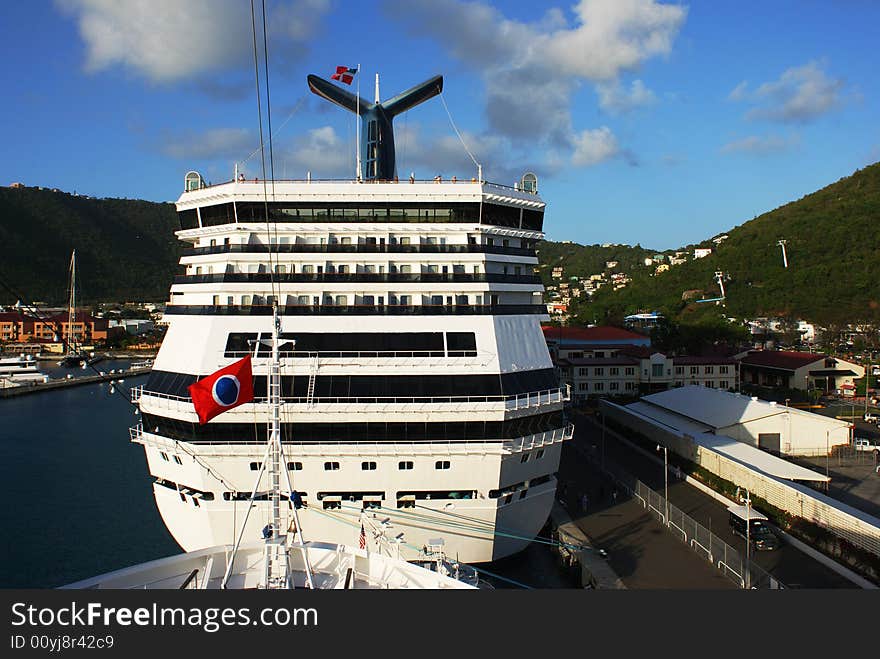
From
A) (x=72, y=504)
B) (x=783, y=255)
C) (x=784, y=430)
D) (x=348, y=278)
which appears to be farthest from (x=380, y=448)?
(x=783, y=255)

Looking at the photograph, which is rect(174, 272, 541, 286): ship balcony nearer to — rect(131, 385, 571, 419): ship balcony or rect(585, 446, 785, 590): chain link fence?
rect(131, 385, 571, 419): ship balcony

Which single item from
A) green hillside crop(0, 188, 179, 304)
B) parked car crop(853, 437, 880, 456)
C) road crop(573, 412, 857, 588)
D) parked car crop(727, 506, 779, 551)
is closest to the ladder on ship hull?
parked car crop(727, 506, 779, 551)

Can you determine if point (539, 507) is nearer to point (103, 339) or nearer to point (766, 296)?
point (766, 296)

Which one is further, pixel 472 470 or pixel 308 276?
pixel 308 276

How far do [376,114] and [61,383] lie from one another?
69.7 metres

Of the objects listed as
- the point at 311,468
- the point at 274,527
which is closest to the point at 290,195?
the point at 311,468

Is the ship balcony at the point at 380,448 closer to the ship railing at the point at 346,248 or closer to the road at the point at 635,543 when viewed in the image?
the road at the point at 635,543

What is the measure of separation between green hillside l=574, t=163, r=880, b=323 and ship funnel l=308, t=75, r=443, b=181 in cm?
7578

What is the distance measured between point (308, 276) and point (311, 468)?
220 inches

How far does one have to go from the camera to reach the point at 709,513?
26094 mm

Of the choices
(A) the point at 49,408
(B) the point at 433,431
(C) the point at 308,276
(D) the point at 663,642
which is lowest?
(A) the point at 49,408

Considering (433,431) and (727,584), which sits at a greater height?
(433,431)

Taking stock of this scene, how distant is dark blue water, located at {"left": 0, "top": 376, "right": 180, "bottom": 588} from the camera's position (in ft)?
77.4

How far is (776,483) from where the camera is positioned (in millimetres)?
25719
